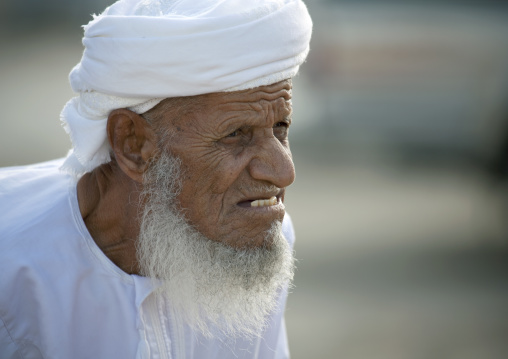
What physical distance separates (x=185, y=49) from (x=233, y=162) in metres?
0.46

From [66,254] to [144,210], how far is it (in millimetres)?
348

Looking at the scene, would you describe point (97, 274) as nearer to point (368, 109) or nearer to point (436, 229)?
point (436, 229)

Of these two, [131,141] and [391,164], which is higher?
[131,141]

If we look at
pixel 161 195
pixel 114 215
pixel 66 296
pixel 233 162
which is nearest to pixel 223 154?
pixel 233 162

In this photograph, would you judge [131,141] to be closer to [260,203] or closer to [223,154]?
[223,154]

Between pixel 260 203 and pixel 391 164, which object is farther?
pixel 391 164

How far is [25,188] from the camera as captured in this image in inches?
110

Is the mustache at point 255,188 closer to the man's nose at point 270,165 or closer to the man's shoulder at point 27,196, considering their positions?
the man's nose at point 270,165

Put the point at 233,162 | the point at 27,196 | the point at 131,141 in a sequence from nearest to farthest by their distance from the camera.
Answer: the point at 233,162 < the point at 131,141 < the point at 27,196

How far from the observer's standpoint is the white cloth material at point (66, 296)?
2.46 m

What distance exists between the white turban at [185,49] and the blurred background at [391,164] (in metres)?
3.08

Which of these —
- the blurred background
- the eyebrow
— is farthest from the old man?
the blurred background

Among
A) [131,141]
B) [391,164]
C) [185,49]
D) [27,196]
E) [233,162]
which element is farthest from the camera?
[391,164]

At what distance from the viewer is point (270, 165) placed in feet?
8.18
